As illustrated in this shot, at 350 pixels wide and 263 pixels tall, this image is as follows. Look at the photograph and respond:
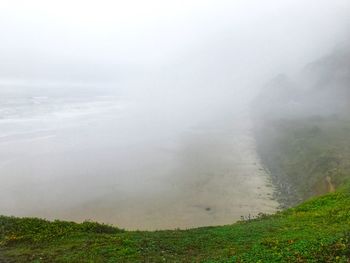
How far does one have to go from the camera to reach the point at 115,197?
165 feet

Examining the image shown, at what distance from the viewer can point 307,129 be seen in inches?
3317

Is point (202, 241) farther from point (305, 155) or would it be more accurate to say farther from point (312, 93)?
point (312, 93)

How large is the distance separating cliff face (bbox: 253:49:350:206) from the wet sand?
3.96 meters

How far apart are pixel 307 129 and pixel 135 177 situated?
44092 millimetres

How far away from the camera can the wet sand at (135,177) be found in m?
45.7

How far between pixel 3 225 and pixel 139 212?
18.4 meters

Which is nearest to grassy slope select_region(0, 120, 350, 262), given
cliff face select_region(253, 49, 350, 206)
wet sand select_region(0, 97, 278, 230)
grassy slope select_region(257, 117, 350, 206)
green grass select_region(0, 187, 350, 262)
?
green grass select_region(0, 187, 350, 262)

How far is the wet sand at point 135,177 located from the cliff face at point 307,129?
13.0ft

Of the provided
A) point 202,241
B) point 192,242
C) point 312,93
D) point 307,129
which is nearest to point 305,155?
point 307,129

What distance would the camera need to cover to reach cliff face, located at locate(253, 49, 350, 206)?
54688 mm

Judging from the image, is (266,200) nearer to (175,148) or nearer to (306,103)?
(175,148)

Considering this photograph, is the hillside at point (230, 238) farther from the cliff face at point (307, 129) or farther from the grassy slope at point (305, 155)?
the cliff face at point (307, 129)

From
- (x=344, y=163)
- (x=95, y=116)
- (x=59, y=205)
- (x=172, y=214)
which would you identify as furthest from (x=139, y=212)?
(x=95, y=116)

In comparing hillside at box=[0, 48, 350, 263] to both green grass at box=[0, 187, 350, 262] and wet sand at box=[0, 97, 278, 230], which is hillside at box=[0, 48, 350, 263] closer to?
green grass at box=[0, 187, 350, 262]
